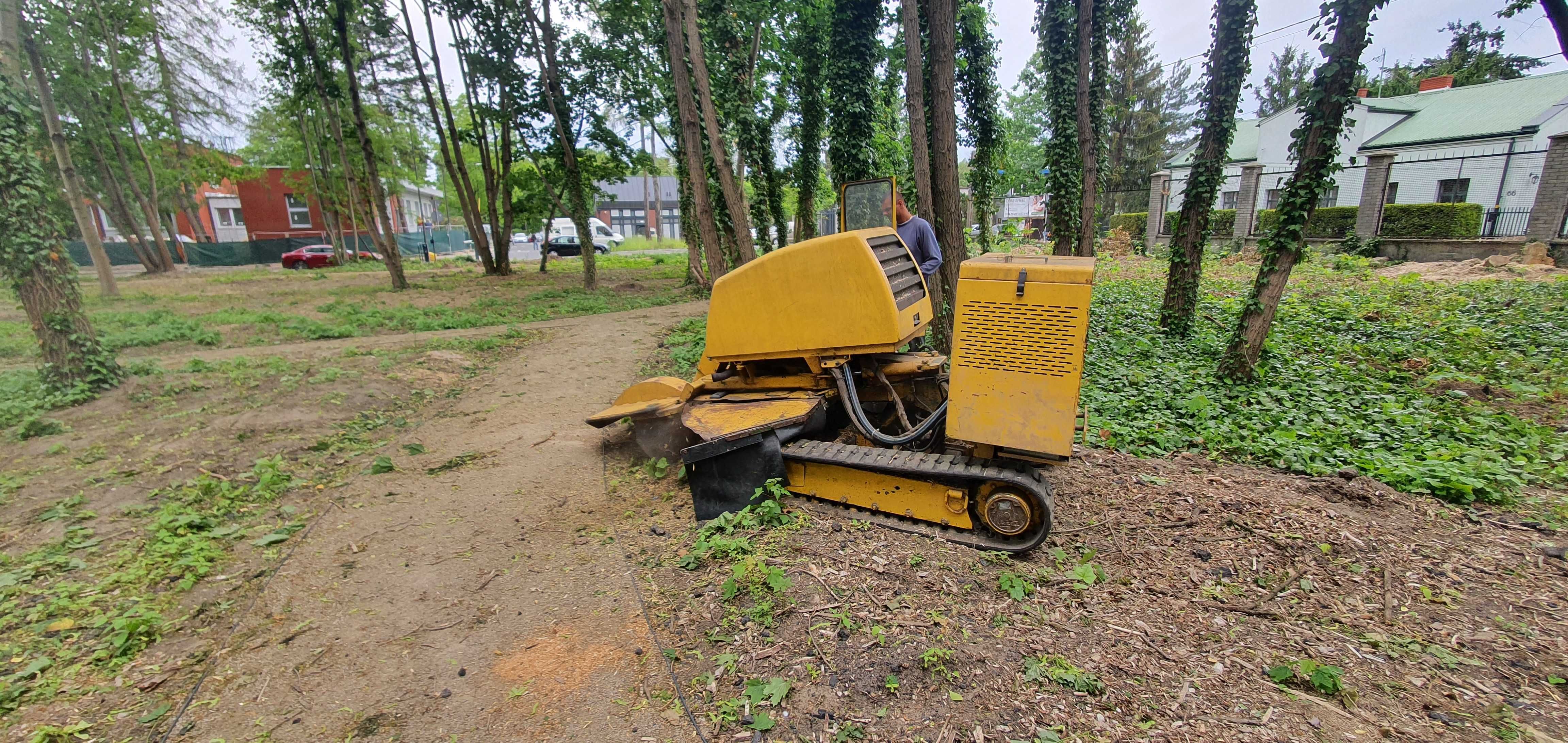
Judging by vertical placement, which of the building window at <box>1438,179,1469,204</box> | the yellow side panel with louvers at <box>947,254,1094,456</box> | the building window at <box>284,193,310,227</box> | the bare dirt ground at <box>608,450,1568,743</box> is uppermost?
the building window at <box>284,193,310,227</box>

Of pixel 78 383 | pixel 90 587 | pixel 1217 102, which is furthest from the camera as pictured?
pixel 1217 102

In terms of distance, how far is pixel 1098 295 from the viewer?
511 inches

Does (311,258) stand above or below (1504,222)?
below

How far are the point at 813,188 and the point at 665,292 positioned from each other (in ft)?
17.3

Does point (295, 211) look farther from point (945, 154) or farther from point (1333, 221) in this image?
point (1333, 221)

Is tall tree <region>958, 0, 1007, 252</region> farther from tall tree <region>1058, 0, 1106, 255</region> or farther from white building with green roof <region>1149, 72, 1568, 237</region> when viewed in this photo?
white building with green roof <region>1149, 72, 1568, 237</region>

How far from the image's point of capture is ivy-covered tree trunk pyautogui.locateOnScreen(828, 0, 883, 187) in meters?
12.4

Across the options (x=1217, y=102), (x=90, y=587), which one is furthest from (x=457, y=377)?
(x=1217, y=102)

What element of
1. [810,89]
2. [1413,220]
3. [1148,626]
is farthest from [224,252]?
[1413,220]

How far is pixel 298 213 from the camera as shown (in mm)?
45156

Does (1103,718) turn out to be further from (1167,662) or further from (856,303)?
(856,303)

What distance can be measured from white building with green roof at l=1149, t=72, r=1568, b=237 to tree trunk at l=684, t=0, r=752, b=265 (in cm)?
1073

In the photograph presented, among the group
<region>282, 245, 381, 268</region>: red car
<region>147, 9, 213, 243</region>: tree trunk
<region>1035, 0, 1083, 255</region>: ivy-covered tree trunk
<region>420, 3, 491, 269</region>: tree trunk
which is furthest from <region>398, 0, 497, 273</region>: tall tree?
<region>1035, 0, 1083, 255</region>: ivy-covered tree trunk

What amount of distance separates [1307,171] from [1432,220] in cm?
1611
